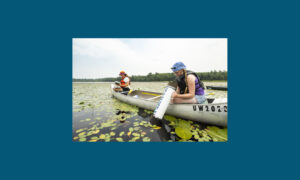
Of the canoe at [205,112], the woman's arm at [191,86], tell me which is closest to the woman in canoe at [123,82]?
the canoe at [205,112]

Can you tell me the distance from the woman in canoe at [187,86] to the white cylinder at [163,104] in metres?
0.18

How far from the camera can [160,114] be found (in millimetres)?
3447

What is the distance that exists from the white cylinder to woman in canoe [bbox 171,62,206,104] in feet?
0.60

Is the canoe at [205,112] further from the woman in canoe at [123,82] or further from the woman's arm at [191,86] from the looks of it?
the woman in canoe at [123,82]

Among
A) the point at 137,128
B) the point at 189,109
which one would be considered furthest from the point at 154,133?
the point at 189,109

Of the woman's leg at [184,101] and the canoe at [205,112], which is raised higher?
the woman's leg at [184,101]

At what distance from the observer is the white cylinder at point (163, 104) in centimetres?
346

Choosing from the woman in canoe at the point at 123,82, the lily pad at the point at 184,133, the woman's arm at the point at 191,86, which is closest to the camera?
the lily pad at the point at 184,133

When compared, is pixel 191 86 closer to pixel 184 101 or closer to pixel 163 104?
pixel 184 101

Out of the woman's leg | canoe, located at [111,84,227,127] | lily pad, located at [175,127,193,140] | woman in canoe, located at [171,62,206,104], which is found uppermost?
woman in canoe, located at [171,62,206,104]

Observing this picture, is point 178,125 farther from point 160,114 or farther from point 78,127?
point 78,127

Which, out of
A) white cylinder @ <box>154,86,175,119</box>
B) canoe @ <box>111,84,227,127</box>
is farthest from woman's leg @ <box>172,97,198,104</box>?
white cylinder @ <box>154,86,175,119</box>

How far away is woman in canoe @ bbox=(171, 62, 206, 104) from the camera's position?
3244 millimetres

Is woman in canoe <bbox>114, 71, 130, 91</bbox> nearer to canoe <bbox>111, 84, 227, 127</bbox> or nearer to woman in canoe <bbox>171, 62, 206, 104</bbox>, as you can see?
canoe <bbox>111, 84, 227, 127</bbox>
